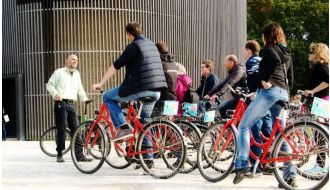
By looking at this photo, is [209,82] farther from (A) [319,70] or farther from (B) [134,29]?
(A) [319,70]

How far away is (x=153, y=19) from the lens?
20.7 meters

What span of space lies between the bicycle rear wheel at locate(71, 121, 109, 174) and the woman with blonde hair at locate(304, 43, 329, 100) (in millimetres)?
2550

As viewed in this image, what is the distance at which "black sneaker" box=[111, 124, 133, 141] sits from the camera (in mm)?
8031

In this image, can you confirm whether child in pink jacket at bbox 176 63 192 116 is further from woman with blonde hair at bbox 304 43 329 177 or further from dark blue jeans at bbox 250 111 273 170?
woman with blonde hair at bbox 304 43 329 177

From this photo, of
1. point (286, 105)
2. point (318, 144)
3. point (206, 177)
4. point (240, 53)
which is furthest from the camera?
point (240, 53)

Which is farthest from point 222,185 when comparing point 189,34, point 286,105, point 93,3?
point 189,34

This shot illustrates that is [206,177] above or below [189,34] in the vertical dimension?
below

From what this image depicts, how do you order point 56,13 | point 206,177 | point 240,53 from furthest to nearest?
1. point 240,53
2. point 56,13
3. point 206,177

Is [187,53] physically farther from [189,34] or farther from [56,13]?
[56,13]

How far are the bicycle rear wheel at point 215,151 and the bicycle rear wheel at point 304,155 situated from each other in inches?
30.4

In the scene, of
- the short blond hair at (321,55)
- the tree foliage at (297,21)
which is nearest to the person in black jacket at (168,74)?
the short blond hair at (321,55)

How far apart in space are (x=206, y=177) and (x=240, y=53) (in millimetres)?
16880

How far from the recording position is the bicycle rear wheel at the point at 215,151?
7469 millimetres

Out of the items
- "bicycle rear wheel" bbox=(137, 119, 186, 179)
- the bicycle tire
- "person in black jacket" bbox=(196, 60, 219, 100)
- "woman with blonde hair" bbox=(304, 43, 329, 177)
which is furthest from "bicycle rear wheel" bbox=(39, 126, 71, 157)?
"woman with blonde hair" bbox=(304, 43, 329, 177)
